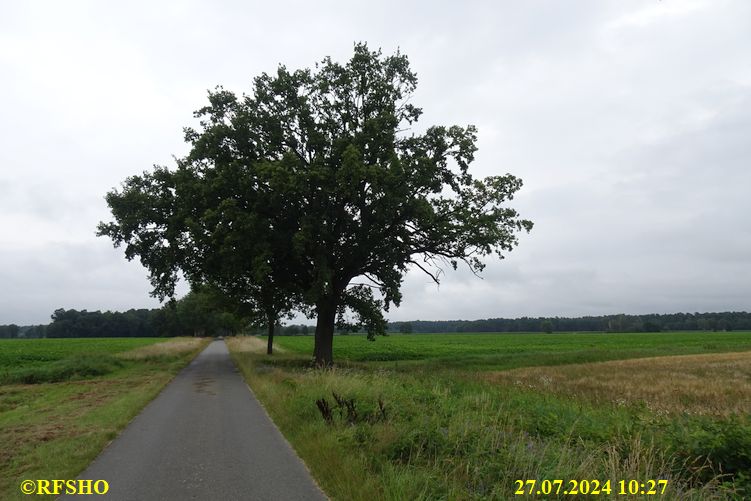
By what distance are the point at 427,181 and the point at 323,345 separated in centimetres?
1027

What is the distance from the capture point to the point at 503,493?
17.0ft

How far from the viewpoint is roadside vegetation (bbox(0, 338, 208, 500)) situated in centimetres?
748

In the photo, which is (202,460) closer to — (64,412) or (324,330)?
(64,412)

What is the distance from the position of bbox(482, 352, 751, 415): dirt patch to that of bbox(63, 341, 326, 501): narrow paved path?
7651 mm

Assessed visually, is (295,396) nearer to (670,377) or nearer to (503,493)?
(503,493)

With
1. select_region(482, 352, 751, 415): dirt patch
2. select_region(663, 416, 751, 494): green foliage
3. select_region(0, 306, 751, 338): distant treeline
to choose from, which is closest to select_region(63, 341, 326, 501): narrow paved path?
select_region(663, 416, 751, 494): green foliage

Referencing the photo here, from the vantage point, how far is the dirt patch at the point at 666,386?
515 inches

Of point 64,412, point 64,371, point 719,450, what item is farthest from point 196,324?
point 719,450

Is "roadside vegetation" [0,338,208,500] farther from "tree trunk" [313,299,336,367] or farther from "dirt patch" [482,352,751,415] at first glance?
"dirt patch" [482,352,751,415]

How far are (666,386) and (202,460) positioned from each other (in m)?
16.7

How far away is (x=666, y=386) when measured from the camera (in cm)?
1752

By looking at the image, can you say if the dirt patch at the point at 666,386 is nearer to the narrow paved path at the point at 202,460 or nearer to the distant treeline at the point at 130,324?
the narrow paved path at the point at 202,460

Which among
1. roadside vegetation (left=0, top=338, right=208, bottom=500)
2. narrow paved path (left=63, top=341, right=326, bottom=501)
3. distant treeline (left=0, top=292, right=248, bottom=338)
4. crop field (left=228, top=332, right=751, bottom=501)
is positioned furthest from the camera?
distant treeline (left=0, top=292, right=248, bottom=338)

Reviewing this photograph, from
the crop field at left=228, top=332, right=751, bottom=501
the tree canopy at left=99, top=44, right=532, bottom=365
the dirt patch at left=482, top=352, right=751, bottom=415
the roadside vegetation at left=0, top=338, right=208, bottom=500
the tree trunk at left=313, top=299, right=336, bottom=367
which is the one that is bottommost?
the dirt patch at left=482, top=352, right=751, bottom=415
